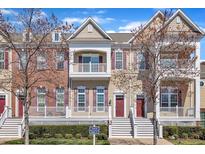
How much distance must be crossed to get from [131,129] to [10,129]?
5.24 m

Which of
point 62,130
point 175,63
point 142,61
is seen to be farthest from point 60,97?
point 175,63

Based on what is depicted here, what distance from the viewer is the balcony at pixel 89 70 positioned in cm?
1941

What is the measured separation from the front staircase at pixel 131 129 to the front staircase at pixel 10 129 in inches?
159

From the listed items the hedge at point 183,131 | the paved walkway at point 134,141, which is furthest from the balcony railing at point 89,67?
the hedge at point 183,131

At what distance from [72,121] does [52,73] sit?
14.4 ft

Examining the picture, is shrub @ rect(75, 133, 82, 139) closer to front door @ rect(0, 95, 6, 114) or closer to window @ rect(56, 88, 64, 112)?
window @ rect(56, 88, 64, 112)

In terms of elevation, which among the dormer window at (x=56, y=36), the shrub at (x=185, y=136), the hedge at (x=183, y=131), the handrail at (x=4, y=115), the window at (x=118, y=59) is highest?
the dormer window at (x=56, y=36)

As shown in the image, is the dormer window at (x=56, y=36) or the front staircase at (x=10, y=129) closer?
the dormer window at (x=56, y=36)

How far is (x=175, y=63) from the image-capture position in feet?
47.2

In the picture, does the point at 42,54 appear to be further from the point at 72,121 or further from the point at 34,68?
the point at 72,121

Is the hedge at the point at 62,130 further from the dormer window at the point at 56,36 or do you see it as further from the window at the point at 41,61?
the dormer window at the point at 56,36

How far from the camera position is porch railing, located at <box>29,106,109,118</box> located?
1881cm

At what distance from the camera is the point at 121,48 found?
19953 mm

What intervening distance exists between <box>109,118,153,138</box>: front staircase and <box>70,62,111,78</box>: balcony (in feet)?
7.53
